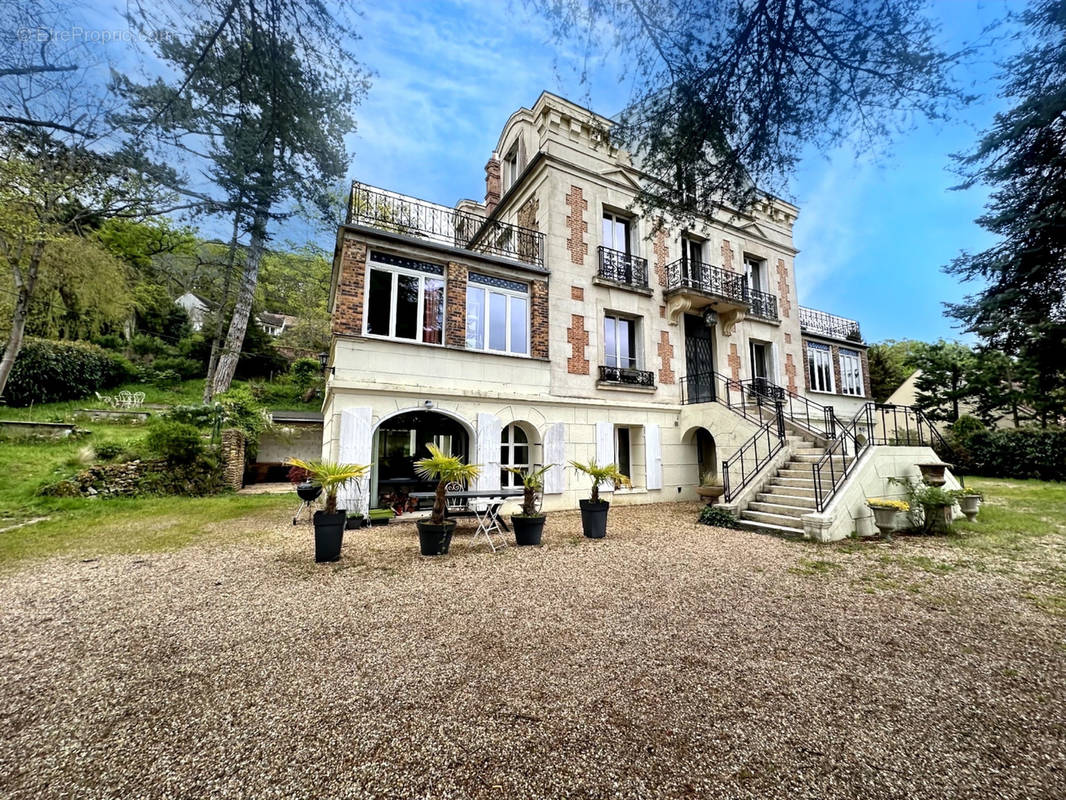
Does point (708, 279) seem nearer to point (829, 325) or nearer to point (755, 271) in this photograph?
point (755, 271)

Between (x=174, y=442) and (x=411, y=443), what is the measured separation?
5824 mm

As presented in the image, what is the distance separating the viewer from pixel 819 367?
53.0ft

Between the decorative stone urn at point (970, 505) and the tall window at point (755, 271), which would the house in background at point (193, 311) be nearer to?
the tall window at point (755, 271)

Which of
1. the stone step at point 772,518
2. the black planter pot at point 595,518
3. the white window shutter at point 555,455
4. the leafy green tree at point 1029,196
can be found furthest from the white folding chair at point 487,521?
the leafy green tree at point 1029,196

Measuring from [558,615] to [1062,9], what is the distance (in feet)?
16.3

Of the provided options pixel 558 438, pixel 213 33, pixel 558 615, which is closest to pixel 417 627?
pixel 558 615

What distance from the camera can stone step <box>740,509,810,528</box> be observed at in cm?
718

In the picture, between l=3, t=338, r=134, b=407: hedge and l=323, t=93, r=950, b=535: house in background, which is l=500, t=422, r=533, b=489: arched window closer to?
l=323, t=93, r=950, b=535: house in background

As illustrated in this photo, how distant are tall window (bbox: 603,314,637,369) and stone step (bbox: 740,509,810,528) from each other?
5.18 metres

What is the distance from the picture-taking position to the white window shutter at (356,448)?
788 centimetres

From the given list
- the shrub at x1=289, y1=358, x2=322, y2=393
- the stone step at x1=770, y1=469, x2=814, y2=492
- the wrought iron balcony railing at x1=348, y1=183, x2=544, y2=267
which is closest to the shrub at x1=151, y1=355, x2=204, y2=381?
the shrub at x1=289, y1=358, x2=322, y2=393

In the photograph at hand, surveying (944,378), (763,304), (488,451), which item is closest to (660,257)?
(763,304)

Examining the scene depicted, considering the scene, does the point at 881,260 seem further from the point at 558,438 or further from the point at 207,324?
the point at 207,324

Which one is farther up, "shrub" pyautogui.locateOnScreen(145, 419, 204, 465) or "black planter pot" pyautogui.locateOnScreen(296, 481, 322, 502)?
"shrub" pyautogui.locateOnScreen(145, 419, 204, 465)
